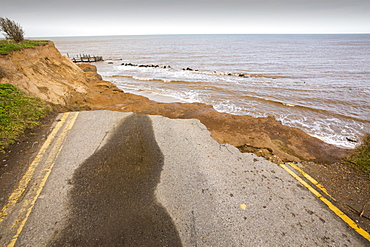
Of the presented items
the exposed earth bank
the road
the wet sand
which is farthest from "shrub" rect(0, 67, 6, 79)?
the road

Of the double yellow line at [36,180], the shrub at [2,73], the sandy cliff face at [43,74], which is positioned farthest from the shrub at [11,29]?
the double yellow line at [36,180]

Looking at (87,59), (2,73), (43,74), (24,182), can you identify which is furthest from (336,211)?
(87,59)

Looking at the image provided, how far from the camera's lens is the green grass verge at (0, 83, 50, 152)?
5.73 meters

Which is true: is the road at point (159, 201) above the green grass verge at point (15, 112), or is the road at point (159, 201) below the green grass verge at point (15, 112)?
below

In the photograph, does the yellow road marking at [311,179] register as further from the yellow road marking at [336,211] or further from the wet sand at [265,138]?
the wet sand at [265,138]

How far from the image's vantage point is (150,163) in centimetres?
496

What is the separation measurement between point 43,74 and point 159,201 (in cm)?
1309

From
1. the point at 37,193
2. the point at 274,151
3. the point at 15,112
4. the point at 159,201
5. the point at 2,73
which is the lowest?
the point at 274,151

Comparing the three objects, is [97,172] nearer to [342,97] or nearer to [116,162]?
[116,162]

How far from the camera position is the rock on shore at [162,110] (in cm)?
650

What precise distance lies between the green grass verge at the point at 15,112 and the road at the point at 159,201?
1.17m

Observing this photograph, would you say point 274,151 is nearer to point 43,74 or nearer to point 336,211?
point 336,211

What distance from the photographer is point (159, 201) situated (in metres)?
3.83

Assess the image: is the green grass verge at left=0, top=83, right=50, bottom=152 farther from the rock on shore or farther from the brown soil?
the rock on shore
